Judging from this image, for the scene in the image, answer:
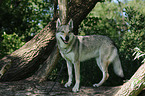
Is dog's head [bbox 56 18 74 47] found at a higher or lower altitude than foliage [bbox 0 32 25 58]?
higher

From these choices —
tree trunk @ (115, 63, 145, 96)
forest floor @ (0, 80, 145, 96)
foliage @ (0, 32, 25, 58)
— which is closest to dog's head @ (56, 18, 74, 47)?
forest floor @ (0, 80, 145, 96)

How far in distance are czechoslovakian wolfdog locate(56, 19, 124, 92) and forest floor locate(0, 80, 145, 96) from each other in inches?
11.2

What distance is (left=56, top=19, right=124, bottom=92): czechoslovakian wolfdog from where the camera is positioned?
491 cm

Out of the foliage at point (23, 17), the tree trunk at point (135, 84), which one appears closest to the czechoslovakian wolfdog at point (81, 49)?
the tree trunk at point (135, 84)

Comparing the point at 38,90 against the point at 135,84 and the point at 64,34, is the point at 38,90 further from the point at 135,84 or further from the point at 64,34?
the point at 135,84

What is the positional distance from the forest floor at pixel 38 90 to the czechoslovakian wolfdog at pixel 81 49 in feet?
0.93

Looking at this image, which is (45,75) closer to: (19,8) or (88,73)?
(88,73)

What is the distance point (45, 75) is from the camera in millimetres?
6113

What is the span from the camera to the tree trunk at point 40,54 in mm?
5906

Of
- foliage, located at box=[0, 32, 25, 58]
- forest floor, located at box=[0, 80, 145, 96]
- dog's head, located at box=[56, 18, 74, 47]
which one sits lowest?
forest floor, located at box=[0, 80, 145, 96]

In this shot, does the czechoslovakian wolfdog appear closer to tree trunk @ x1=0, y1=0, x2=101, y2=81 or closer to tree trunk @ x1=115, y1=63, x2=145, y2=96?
tree trunk @ x1=0, y1=0, x2=101, y2=81

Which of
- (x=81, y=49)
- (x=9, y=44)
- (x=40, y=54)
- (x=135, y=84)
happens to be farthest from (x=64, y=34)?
(x=9, y=44)

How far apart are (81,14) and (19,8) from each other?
17.5 ft

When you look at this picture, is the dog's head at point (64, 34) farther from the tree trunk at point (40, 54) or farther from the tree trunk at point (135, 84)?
the tree trunk at point (135, 84)
